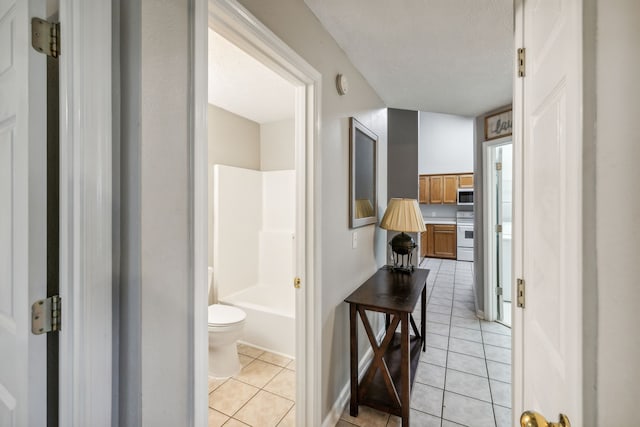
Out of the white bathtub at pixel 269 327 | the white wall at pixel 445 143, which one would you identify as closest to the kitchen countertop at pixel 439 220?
the white wall at pixel 445 143

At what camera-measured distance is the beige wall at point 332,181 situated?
141 centimetres

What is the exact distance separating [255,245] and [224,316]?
4.16 feet

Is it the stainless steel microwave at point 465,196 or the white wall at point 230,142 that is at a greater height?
the white wall at point 230,142

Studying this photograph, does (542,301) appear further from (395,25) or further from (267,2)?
(395,25)

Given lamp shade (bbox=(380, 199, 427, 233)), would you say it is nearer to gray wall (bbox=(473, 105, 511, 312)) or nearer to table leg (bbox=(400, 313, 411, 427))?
table leg (bbox=(400, 313, 411, 427))

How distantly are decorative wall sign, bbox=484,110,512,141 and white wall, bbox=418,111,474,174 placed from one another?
417cm

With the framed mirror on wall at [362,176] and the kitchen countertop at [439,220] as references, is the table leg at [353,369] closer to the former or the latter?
the framed mirror on wall at [362,176]

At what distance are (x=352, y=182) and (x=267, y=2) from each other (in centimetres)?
117

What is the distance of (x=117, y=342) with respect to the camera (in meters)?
0.71

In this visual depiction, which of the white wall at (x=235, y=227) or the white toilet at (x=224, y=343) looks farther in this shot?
the white wall at (x=235, y=227)

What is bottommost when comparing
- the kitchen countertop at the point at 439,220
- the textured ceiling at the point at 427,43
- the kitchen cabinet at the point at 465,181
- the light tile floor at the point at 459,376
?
the light tile floor at the point at 459,376

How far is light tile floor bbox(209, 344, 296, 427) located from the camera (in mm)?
1820

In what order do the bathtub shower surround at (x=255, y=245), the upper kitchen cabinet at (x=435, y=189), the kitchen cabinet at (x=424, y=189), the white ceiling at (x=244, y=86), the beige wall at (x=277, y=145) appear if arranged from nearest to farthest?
the white ceiling at (x=244, y=86) → the bathtub shower surround at (x=255, y=245) → the beige wall at (x=277, y=145) → the upper kitchen cabinet at (x=435, y=189) → the kitchen cabinet at (x=424, y=189)

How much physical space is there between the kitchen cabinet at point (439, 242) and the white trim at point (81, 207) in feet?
22.8
